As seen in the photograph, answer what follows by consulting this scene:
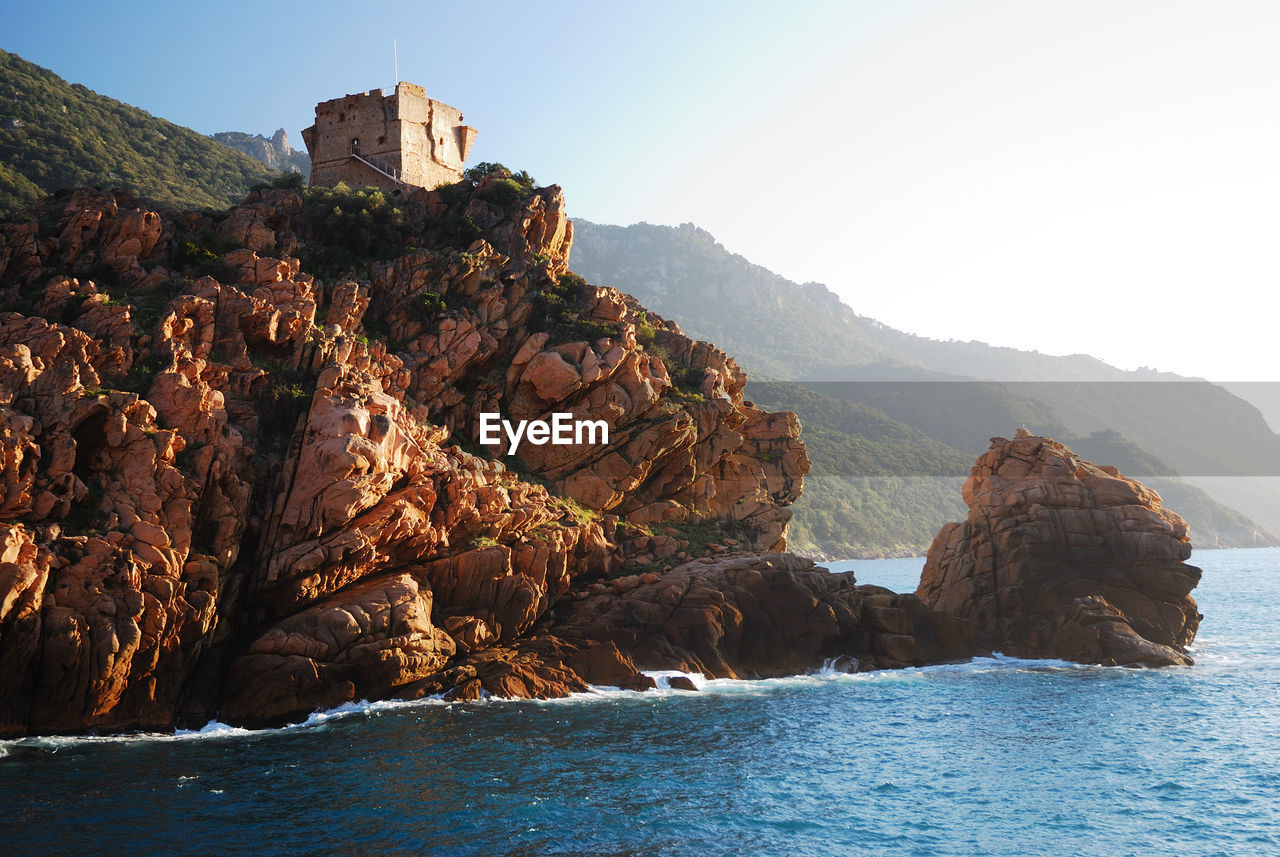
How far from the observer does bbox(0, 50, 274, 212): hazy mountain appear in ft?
242

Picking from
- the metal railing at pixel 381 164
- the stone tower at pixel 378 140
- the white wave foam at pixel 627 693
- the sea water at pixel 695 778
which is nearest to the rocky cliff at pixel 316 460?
the white wave foam at pixel 627 693

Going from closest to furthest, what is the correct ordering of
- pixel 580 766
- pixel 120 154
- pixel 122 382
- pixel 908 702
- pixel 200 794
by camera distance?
pixel 200 794, pixel 580 766, pixel 122 382, pixel 908 702, pixel 120 154

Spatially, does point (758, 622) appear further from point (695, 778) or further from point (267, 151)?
point (267, 151)

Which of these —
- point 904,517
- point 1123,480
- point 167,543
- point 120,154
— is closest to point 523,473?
point 167,543

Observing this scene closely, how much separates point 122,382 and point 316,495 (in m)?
8.47

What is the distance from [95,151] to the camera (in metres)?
81.4

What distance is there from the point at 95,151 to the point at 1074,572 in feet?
266

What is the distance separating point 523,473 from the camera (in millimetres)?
49906

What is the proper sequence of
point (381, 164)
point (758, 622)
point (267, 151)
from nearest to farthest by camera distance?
point (758, 622) < point (381, 164) < point (267, 151)

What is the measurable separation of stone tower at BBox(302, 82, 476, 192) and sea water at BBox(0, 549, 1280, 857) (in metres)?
36.6

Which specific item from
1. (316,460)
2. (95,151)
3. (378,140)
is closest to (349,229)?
(378,140)

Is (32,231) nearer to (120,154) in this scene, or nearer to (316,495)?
(316,495)

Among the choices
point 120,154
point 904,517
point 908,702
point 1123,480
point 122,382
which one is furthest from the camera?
point 904,517

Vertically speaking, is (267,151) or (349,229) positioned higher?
(267,151)
